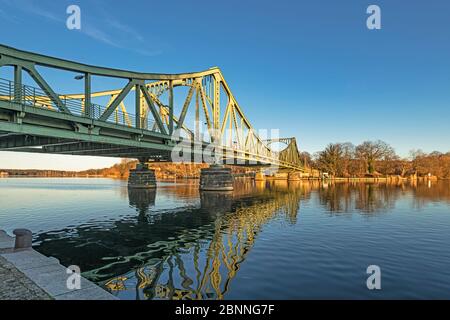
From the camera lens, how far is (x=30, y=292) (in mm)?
7281

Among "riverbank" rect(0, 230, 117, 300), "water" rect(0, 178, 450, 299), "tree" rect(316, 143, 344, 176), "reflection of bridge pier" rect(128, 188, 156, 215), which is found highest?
"tree" rect(316, 143, 344, 176)

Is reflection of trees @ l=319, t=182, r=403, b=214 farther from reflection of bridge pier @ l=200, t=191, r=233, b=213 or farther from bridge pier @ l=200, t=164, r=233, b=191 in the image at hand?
bridge pier @ l=200, t=164, r=233, b=191

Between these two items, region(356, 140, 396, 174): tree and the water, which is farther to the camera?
region(356, 140, 396, 174): tree

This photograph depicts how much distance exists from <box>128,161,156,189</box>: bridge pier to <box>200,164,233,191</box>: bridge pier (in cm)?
1917

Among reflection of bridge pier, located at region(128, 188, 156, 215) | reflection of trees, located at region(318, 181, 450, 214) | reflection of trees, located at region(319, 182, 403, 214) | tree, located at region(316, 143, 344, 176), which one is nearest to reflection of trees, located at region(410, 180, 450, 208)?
reflection of trees, located at region(318, 181, 450, 214)

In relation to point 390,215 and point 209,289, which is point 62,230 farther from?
point 390,215

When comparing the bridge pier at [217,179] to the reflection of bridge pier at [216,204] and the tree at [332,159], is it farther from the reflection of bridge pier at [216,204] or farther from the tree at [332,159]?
the tree at [332,159]

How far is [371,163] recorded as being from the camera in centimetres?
14475

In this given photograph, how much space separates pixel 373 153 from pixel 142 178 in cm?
12490

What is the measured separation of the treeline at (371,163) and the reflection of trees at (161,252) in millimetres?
134689

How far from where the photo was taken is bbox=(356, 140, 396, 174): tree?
14525cm

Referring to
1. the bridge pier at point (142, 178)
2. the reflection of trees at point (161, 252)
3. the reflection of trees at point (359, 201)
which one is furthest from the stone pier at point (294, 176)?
the reflection of trees at point (161, 252)

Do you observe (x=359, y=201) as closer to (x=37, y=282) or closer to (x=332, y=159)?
(x=37, y=282)

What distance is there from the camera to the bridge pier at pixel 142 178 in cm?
7350
